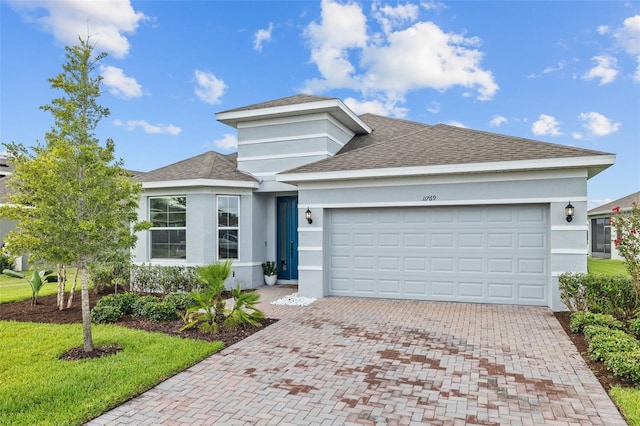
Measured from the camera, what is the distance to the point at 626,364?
4684 millimetres

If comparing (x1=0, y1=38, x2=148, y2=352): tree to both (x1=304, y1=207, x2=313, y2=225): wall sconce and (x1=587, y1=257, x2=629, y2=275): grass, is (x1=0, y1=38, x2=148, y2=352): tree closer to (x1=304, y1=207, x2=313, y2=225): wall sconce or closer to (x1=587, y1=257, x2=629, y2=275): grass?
(x1=304, y1=207, x2=313, y2=225): wall sconce

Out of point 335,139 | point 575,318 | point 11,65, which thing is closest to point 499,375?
point 575,318

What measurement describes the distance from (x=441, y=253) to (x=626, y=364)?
4891 millimetres

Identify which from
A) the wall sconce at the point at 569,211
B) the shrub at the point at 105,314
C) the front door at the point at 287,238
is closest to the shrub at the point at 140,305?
the shrub at the point at 105,314

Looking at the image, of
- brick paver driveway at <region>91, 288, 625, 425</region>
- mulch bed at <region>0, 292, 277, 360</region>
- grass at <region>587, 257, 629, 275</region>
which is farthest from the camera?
grass at <region>587, 257, 629, 275</region>

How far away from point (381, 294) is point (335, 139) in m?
5.49

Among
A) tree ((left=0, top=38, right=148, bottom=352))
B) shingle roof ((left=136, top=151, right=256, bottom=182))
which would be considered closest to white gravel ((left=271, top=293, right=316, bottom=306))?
shingle roof ((left=136, top=151, right=256, bottom=182))

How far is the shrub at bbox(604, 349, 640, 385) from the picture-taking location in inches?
181

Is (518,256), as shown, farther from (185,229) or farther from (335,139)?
(185,229)

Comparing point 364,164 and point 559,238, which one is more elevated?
point 364,164

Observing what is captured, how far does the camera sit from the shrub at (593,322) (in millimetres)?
6582

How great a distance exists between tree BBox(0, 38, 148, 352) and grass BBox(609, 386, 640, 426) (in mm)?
6886

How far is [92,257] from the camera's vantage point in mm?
6105

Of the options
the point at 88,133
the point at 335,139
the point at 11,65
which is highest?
the point at 11,65
